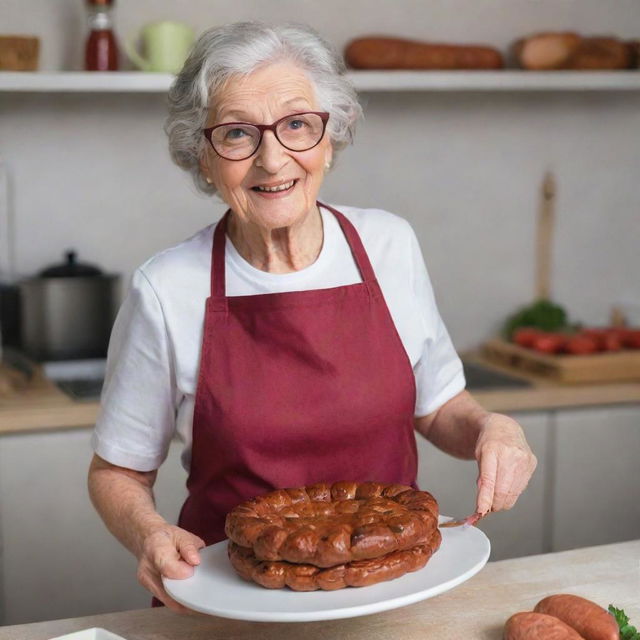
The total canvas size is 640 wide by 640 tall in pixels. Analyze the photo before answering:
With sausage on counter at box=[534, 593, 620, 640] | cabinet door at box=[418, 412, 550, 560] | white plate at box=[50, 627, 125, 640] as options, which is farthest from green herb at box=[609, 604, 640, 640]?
cabinet door at box=[418, 412, 550, 560]

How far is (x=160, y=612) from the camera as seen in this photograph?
4.74 ft

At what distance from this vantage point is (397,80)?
2.83 meters

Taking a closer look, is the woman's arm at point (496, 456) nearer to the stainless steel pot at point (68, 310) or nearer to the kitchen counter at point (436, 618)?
the kitchen counter at point (436, 618)

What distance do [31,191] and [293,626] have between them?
6.09 feet

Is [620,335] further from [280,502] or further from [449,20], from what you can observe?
[280,502]

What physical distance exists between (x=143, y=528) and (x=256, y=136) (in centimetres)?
57

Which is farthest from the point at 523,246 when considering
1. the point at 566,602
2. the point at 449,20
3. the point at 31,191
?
the point at 566,602

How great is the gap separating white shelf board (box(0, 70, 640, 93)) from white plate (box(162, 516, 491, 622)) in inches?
64.4

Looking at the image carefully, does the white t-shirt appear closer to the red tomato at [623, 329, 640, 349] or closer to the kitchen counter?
the kitchen counter

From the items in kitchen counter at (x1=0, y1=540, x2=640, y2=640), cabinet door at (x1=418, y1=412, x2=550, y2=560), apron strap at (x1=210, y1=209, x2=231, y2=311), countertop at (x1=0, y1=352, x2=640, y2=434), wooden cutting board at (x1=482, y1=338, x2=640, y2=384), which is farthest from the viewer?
wooden cutting board at (x1=482, y1=338, x2=640, y2=384)

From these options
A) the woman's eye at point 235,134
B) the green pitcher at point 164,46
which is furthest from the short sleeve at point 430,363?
the green pitcher at point 164,46

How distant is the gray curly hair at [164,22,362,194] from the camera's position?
1.52 m

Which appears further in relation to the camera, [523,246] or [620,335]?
[523,246]

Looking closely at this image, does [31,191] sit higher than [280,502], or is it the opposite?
[31,191]
